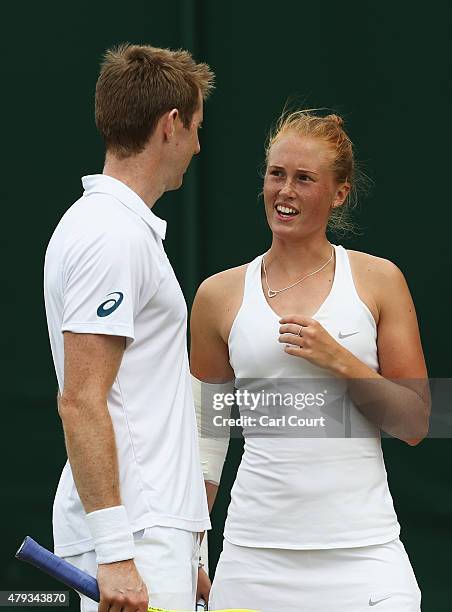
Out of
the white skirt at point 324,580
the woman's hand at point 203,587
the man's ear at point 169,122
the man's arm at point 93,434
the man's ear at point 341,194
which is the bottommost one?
the woman's hand at point 203,587

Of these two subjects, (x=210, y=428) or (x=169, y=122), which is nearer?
(x=169, y=122)

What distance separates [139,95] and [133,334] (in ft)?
1.49

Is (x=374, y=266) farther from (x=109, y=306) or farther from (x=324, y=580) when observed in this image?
(x=109, y=306)

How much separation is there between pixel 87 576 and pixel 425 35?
2097 mm

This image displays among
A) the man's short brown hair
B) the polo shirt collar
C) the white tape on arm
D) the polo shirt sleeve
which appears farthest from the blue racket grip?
the white tape on arm

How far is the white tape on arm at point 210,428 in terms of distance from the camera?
3.05 meters

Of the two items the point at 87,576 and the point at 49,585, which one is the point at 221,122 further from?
the point at 87,576

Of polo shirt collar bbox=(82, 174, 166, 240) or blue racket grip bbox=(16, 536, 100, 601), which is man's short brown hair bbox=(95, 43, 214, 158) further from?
blue racket grip bbox=(16, 536, 100, 601)

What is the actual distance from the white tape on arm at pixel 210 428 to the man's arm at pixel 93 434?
3.01ft

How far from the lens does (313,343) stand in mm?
2727

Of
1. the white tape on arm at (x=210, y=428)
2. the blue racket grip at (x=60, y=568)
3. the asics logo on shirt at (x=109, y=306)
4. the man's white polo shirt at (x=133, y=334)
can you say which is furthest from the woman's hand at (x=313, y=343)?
the blue racket grip at (x=60, y=568)

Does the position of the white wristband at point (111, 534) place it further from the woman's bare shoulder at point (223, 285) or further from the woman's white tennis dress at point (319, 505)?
the woman's bare shoulder at point (223, 285)

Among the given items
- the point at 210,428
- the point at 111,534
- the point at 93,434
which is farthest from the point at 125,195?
the point at 210,428

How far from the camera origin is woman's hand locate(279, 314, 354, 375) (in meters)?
2.73
